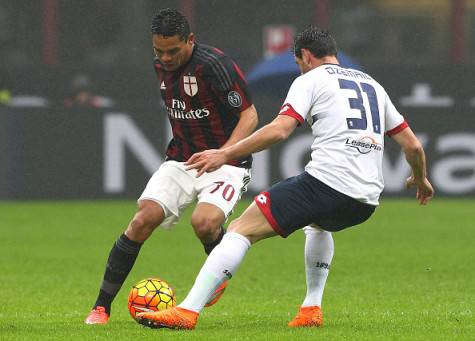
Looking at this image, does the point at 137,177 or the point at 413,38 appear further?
the point at 413,38

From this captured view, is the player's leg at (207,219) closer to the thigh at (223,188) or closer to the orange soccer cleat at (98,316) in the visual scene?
the thigh at (223,188)

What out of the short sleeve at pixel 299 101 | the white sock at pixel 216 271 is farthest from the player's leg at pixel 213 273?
the short sleeve at pixel 299 101

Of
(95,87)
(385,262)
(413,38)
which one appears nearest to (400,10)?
(413,38)

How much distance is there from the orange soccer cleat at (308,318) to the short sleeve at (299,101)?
51.9 inches

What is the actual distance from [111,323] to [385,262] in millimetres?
5101

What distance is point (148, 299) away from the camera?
27.8 feet

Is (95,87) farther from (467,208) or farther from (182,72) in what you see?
(182,72)

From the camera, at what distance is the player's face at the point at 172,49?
8492 mm

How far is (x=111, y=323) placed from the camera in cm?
855

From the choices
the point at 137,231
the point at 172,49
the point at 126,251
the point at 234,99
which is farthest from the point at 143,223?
the point at 172,49

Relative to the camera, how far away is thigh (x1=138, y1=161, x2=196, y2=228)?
8702 mm

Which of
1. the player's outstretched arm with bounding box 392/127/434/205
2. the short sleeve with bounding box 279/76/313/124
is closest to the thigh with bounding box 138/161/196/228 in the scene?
the short sleeve with bounding box 279/76/313/124

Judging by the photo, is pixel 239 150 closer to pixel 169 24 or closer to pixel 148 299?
pixel 169 24

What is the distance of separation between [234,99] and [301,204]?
51.1 inches
